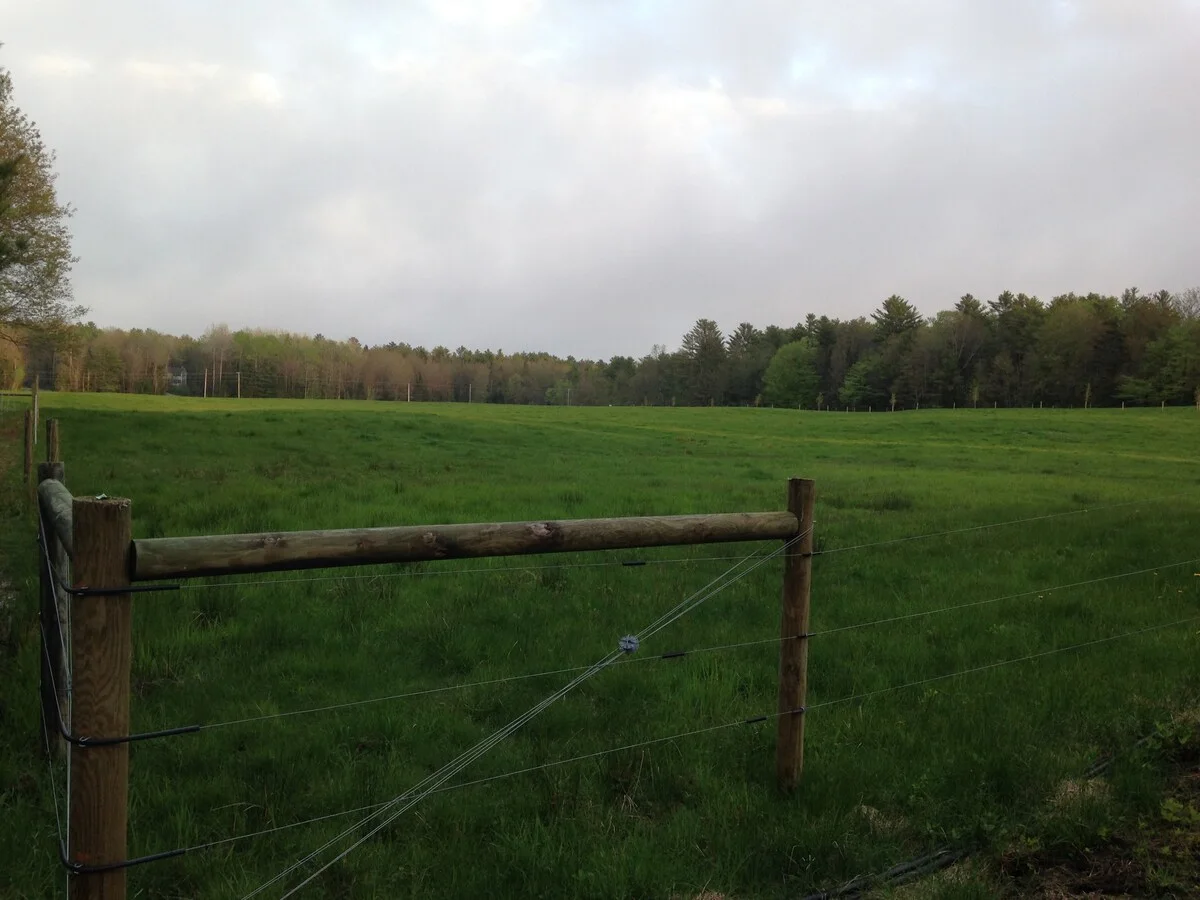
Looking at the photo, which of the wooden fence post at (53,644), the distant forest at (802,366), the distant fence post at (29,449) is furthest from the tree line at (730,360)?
the wooden fence post at (53,644)

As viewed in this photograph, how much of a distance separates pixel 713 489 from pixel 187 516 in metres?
10.2

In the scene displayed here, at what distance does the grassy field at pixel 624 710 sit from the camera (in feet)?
→ 11.9

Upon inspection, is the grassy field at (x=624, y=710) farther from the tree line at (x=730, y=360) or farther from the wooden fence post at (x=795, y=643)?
the tree line at (x=730, y=360)

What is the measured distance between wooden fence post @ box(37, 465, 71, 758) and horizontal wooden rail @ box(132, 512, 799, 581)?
6.93 ft

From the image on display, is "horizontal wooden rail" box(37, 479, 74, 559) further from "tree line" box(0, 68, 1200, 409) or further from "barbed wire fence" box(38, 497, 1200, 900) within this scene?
"tree line" box(0, 68, 1200, 409)

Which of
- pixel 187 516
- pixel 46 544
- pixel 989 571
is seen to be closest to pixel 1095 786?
pixel 989 571

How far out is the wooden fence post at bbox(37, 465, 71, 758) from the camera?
427 cm

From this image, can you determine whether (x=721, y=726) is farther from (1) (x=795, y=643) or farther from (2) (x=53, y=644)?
(2) (x=53, y=644)

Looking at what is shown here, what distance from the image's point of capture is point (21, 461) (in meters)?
17.8

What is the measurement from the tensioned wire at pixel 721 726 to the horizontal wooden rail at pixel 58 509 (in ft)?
4.46

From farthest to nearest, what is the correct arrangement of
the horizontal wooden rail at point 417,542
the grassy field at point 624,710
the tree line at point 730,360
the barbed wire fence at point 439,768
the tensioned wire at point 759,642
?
the tree line at point 730,360
the tensioned wire at point 759,642
the grassy field at point 624,710
the barbed wire fence at point 439,768
the horizontal wooden rail at point 417,542

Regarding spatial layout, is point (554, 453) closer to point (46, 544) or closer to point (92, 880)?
point (46, 544)

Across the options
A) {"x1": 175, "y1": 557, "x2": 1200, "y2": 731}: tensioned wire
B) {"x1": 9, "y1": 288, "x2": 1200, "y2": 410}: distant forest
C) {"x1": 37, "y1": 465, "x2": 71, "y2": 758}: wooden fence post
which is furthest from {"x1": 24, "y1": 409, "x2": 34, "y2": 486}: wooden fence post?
{"x1": 9, "y1": 288, "x2": 1200, "y2": 410}: distant forest

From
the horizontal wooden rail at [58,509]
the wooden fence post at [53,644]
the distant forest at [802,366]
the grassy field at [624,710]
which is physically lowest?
the grassy field at [624,710]
